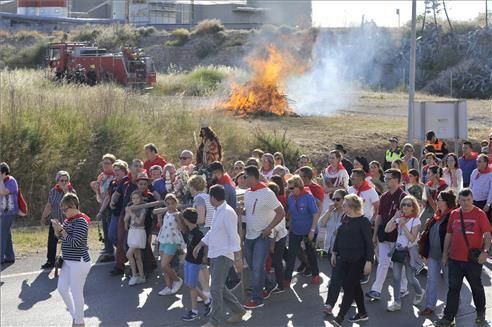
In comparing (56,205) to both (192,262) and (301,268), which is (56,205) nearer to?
(192,262)

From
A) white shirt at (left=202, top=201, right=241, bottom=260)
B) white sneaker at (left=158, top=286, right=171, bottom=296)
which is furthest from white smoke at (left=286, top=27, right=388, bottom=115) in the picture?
white shirt at (left=202, top=201, right=241, bottom=260)

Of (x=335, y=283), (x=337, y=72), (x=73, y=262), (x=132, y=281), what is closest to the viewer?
(x=73, y=262)

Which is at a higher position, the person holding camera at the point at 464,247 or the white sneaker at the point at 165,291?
the person holding camera at the point at 464,247

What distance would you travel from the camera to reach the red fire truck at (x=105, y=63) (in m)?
38.4

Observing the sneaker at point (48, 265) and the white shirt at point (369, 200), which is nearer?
the white shirt at point (369, 200)

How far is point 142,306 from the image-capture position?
10.1 m

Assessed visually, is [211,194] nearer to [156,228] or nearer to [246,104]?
[156,228]

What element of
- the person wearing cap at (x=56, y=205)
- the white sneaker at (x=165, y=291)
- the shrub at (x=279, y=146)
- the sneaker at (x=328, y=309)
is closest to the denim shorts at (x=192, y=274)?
the white sneaker at (x=165, y=291)

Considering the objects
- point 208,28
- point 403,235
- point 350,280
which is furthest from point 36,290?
point 208,28

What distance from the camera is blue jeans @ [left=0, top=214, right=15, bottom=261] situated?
474 inches

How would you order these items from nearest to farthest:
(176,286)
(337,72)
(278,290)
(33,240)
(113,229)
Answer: (176,286)
(278,290)
(113,229)
(33,240)
(337,72)

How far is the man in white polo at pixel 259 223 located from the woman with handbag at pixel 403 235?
1397 millimetres

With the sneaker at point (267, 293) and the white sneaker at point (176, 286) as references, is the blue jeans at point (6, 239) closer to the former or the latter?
the white sneaker at point (176, 286)

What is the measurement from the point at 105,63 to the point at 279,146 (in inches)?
754
